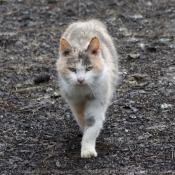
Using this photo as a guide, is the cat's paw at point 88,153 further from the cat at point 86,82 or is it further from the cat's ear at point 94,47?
the cat's ear at point 94,47

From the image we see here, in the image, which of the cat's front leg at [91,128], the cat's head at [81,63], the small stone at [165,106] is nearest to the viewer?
the cat's head at [81,63]

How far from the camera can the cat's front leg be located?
20.7ft

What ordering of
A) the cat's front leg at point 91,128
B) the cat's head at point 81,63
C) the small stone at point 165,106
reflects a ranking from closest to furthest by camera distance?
the cat's head at point 81,63, the cat's front leg at point 91,128, the small stone at point 165,106

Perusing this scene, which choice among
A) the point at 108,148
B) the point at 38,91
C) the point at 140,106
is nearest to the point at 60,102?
the point at 38,91

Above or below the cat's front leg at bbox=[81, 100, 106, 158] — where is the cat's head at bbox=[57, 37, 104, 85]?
above

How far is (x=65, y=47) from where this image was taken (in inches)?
251

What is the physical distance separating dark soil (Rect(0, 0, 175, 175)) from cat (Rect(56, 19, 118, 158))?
10.7 inches

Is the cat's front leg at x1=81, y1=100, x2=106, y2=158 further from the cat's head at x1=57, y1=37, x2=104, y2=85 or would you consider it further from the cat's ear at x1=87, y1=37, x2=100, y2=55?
the cat's ear at x1=87, y1=37, x2=100, y2=55

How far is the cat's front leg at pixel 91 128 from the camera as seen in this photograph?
248 inches

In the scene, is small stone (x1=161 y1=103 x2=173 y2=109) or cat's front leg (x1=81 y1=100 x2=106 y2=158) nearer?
cat's front leg (x1=81 y1=100 x2=106 y2=158)

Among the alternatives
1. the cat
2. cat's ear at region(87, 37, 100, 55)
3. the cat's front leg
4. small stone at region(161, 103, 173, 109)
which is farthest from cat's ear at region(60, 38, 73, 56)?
small stone at region(161, 103, 173, 109)

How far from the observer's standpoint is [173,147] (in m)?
6.41

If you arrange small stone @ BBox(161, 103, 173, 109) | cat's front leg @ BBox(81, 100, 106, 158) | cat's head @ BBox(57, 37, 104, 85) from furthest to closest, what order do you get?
small stone @ BBox(161, 103, 173, 109), cat's front leg @ BBox(81, 100, 106, 158), cat's head @ BBox(57, 37, 104, 85)

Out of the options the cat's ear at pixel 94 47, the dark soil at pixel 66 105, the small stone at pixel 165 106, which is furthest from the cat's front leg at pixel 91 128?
the small stone at pixel 165 106
